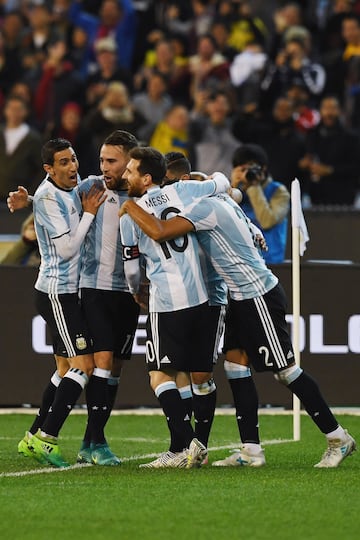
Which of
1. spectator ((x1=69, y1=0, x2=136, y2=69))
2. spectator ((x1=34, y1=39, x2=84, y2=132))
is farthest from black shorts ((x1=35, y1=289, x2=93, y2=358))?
spectator ((x1=69, y1=0, x2=136, y2=69))

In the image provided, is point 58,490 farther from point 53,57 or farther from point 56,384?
point 53,57

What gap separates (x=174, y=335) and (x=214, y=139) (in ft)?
27.1

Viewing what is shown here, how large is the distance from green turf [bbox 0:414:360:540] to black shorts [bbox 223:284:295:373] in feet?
2.37

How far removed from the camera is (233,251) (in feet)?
31.3

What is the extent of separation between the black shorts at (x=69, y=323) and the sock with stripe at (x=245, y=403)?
991mm

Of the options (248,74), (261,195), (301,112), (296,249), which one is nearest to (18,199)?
(296,249)

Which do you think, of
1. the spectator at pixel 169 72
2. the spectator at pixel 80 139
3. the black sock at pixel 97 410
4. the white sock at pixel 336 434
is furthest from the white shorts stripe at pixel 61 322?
the spectator at pixel 169 72

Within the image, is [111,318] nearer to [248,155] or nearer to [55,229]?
[55,229]

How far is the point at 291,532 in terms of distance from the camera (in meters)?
7.27

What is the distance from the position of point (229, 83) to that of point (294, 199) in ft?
27.5

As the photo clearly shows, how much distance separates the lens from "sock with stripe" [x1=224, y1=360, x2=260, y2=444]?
975cm

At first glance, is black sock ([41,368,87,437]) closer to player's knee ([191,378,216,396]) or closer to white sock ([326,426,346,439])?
player's knee ([191,378,216,396])

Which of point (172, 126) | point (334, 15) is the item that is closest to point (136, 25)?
point (334, 15)

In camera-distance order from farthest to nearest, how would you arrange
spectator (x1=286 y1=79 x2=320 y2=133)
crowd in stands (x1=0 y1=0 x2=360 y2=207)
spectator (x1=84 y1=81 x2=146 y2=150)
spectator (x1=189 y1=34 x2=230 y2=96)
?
spectator (x1=189 y1=34 x2=230 y2=96), spectator (x1=286 y1=79 x2=320 y2=133), spectator (x1=84 y1=81 x2=146 y2=150), crowd in stands (x1=0 y1=0 x2=360 y2=207)
